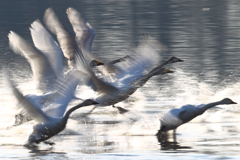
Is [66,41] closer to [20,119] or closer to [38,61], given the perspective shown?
[38,61]

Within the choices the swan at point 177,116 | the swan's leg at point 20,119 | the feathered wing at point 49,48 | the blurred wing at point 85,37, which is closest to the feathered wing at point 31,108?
the swan's leg at point 20,119

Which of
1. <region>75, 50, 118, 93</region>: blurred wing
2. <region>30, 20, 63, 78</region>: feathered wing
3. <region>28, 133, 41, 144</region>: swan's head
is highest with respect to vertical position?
<region>30, 20, 63, 78</region>: feathered wing

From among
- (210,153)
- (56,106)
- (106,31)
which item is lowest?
(210,153)

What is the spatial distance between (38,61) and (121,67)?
5.56ft

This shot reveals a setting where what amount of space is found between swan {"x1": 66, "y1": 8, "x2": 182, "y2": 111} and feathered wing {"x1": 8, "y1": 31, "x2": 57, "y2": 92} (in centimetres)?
66

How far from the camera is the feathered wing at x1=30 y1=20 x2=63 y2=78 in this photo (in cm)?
1194

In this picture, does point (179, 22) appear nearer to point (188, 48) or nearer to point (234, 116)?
point (188, 48)

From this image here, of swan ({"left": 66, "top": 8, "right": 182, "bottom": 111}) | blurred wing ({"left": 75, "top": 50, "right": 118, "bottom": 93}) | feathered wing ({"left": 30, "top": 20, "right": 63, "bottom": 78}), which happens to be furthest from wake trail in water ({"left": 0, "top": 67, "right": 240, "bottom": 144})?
feathered wing ({"left": 30, "top": 20, "right": 63, "bottom": 78})

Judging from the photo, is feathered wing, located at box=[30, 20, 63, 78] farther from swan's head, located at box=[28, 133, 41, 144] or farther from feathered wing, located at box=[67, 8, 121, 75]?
swan's head, located at box=[28, 133, 41, 144]

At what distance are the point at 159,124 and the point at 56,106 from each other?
1.71 m

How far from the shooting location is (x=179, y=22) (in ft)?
97.0

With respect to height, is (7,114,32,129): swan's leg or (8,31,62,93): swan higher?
(8,31,62,93): swan

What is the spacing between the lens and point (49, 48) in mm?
12117

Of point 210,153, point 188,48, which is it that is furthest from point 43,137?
point 188,48
